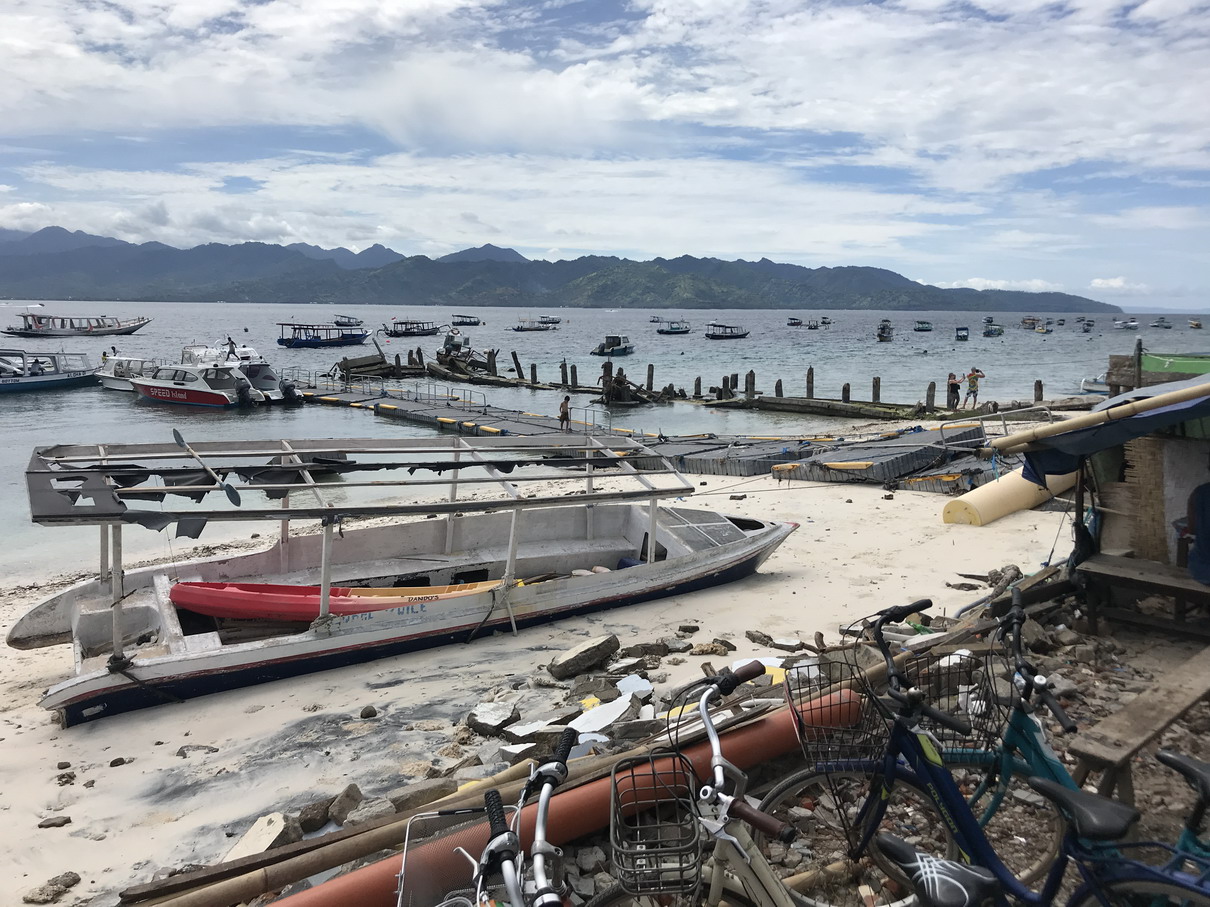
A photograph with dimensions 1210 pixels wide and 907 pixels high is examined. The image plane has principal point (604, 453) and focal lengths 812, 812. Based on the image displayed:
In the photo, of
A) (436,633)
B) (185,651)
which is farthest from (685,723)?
(185,651)

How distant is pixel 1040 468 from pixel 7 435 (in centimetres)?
3829

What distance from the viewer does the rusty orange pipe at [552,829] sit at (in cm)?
364

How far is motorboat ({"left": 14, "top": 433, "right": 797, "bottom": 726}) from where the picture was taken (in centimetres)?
743

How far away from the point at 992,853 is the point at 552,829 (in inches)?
78.8

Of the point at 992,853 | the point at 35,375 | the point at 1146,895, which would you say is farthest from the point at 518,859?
the point at 35,375

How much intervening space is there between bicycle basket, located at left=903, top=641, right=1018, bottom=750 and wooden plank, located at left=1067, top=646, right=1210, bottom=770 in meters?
0.34

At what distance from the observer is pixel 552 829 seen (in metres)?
4.05

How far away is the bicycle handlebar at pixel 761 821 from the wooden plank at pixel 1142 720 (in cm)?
171

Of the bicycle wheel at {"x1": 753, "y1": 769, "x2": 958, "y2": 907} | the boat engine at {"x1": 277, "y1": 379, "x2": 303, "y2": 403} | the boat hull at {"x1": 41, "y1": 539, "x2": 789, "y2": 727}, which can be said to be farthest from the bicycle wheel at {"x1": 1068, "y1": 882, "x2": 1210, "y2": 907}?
the boat engine at {"x1": 277, "y1": 379, "x2": 303, "y2": 403}

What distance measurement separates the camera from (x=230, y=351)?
1698 inches

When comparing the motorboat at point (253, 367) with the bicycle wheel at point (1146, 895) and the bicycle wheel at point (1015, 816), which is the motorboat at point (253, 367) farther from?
the bicycle wheel at point (1146, 895)

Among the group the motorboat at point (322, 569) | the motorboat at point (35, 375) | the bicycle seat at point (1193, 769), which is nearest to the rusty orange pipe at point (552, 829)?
the bicycle seat at point (1193, 769)

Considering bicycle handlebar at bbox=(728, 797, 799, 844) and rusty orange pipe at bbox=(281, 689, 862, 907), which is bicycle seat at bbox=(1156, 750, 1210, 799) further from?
bicycle handlebar at bbox=(728, 797, 799, 844)

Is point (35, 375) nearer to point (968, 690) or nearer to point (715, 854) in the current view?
point (968, 690)
